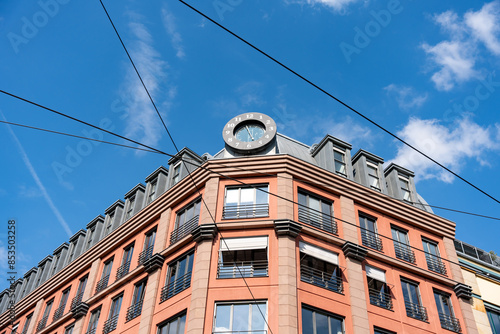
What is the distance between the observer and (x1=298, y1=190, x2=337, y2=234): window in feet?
97.6

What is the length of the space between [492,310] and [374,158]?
11118 millimetres

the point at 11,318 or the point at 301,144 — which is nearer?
the point at 301,144

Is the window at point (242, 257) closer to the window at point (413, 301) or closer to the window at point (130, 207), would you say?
the window at point (413, 301)

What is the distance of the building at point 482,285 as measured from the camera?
31.9m

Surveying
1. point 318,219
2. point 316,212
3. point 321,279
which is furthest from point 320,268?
point 316,212

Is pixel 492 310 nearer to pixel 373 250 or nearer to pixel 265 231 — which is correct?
pixel 373 250

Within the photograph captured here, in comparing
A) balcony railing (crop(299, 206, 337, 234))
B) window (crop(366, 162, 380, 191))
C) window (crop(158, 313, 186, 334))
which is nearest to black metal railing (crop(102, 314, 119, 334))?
window (crop(158, 313, 186, 334))

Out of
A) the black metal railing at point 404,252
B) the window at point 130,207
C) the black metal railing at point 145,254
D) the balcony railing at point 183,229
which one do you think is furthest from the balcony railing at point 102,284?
the black metal railing at point 404,252

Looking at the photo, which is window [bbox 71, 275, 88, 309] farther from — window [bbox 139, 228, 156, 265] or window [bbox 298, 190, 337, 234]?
window [bbox 298, 190, 337, 234]

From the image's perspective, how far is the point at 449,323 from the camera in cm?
3012

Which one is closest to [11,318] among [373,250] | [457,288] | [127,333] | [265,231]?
[127,333]

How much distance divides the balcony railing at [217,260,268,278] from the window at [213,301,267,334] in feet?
5.11

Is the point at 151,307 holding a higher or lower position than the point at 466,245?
lower

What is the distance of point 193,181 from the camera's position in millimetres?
32062
